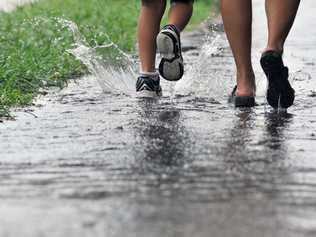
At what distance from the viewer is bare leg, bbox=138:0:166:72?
251 inches

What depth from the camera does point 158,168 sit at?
3.88 m

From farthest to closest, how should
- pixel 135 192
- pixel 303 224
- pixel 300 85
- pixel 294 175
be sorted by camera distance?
1. pixel 300 85
2. pixel 294 175
3. pixel 135 192
4. pixel 303 224

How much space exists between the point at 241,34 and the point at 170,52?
2.02 feet

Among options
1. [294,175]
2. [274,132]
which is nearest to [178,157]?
[294,175]

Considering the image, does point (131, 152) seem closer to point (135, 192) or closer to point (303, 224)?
point (135, 192)

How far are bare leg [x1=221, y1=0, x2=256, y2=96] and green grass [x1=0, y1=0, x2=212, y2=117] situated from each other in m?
1.14

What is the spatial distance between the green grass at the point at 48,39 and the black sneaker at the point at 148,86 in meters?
0.60

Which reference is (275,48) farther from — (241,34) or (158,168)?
(158,168)

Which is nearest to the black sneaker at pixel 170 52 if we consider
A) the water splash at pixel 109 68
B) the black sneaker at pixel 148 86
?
the black sneaker at pixel 148 86

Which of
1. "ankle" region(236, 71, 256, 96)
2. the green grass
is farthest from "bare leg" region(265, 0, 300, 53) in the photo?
the green grass

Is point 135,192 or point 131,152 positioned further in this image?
point 131,152

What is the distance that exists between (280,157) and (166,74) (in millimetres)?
2166

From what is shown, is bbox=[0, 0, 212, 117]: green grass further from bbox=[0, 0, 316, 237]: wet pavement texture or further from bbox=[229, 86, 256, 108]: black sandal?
bbox=[229, 86, 256, 108]: black sandal

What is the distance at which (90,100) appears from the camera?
6.13 metres
